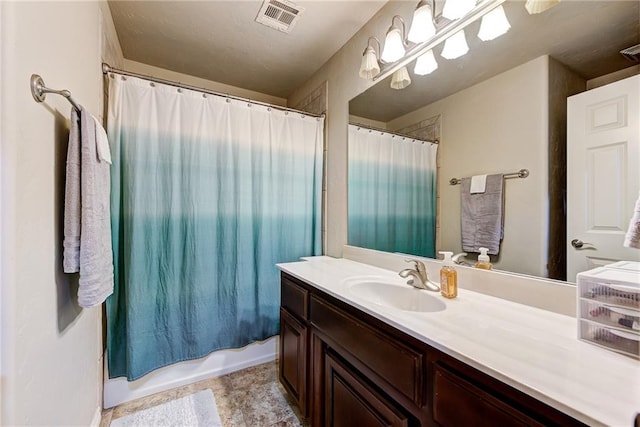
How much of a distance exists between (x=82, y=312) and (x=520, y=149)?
198 centimetres

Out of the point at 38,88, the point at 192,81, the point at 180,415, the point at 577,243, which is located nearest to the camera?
the point at 38,88

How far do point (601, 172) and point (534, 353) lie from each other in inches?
23.8

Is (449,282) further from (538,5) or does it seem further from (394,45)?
(394,45)

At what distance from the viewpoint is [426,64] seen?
1358mm

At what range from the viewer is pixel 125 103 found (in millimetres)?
1551

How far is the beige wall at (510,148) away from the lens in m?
0.94

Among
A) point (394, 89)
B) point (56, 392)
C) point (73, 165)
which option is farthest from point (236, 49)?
point (56, 392)

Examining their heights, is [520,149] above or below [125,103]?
below

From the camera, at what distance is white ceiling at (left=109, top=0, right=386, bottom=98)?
1.57 m

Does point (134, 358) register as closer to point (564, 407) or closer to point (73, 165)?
point (73, 165)

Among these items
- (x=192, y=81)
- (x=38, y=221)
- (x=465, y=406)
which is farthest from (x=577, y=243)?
(x=192, y=81)

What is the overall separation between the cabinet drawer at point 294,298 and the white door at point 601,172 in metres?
1.05

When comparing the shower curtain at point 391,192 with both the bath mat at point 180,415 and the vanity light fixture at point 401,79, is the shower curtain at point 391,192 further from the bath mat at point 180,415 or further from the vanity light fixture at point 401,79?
the bath mat at point 180,415

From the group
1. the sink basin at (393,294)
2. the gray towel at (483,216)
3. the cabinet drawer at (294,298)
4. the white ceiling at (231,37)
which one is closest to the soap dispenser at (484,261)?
the gray towel at (483,216)
